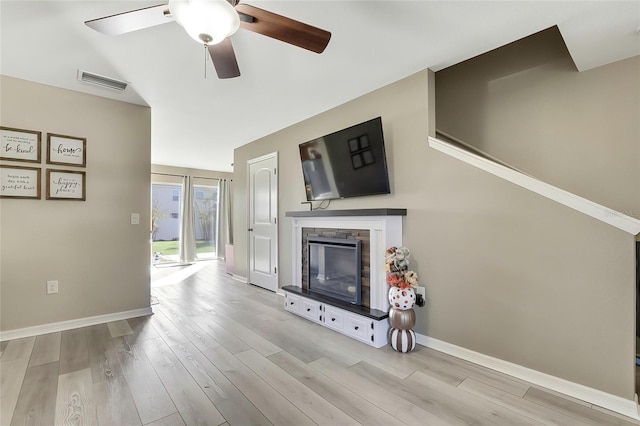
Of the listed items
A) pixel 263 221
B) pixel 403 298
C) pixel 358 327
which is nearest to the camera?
pixel 403 298

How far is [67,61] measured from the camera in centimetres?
245

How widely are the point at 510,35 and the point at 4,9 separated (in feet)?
11.1

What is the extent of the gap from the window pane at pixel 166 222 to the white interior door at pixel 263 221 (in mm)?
3466

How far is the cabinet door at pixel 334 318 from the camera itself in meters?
2.79

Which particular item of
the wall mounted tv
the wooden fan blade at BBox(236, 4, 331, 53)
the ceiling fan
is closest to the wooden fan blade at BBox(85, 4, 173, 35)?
the ceiling fan

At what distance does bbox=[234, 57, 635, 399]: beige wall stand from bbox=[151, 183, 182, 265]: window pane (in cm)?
588

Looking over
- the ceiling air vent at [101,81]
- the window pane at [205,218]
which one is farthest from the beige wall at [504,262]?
the window pane at [205,218]

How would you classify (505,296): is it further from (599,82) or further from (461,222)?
(599,82)

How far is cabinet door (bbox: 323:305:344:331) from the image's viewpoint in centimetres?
279

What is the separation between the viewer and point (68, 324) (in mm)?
2939

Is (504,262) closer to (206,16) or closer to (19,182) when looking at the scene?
(206,16)

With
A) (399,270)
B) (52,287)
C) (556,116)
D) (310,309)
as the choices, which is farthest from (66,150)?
(556,116)

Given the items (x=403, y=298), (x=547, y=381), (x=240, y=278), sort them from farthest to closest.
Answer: (x=240, y=278)
(x=403, y=298)
(x=547, y=381)

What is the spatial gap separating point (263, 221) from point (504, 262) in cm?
337
